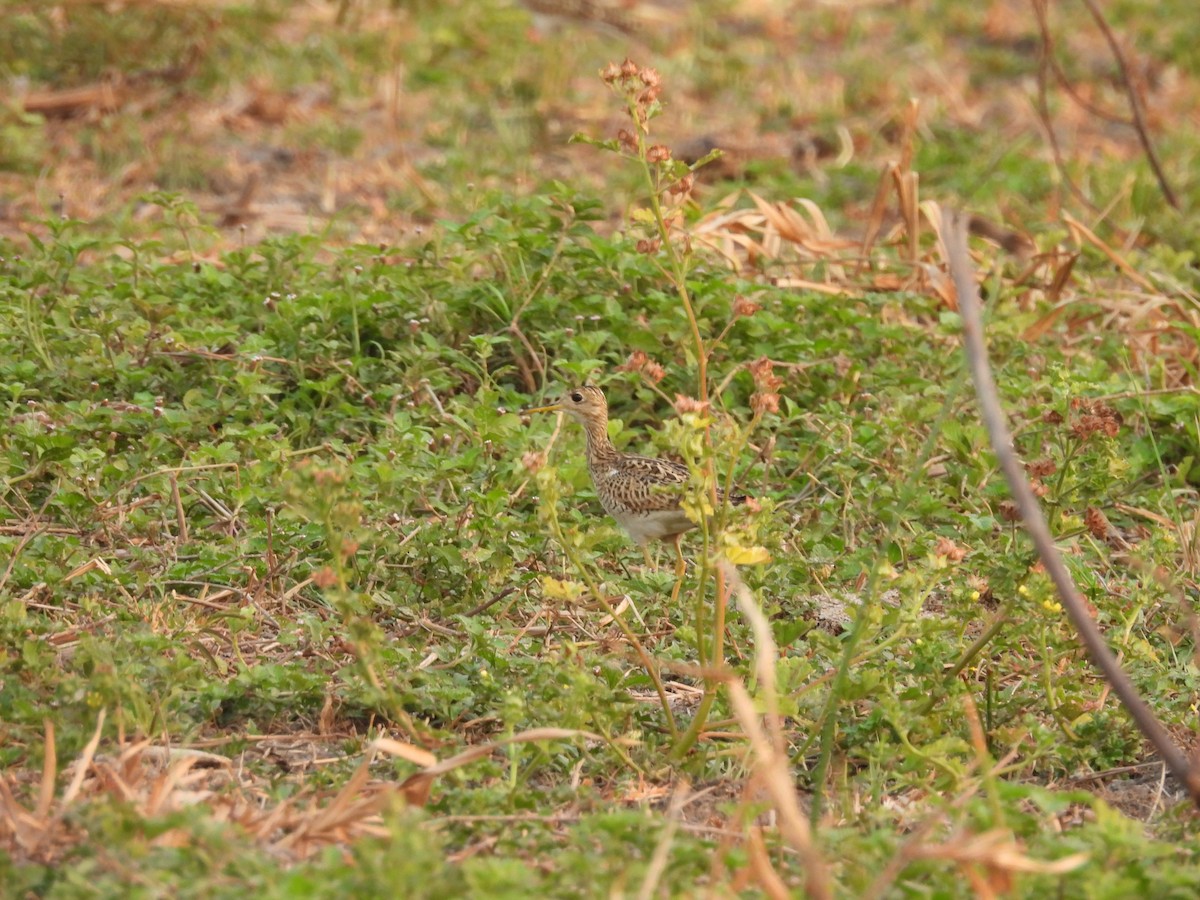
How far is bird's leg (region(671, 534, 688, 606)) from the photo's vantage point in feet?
17.2

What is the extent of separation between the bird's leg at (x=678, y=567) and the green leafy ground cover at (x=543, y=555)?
49 mm

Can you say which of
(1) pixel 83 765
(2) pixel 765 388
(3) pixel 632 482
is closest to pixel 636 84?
(2) pixel 765 388

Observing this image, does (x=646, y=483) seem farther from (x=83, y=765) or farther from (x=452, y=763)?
(x=83, y=765)

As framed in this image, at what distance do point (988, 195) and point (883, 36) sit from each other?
13.1 ft

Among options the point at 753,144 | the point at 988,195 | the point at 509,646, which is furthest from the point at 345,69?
the point at 509,646

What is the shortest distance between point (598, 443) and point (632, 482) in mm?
510

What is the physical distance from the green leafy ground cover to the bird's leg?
0.16ft

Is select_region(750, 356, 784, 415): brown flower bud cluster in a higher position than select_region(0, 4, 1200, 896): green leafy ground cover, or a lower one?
higher

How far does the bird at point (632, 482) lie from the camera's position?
5.31 meters

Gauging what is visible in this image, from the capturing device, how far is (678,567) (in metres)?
5.45

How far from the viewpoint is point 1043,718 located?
4.64 meters

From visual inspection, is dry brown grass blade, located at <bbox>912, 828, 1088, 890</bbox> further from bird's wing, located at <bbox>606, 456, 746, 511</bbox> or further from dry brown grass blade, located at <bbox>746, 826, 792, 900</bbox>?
bird's wing, located at <bbox>606, 456, 746, 511</bbox>

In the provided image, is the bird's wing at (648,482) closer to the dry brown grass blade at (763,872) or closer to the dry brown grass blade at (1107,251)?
the dry brown grass blade at (763,872)

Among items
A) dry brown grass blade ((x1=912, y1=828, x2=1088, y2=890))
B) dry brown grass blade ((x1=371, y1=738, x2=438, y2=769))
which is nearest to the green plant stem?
dry brown grass blade ((x1=912, y1=828, x2=1088, y2=890))
